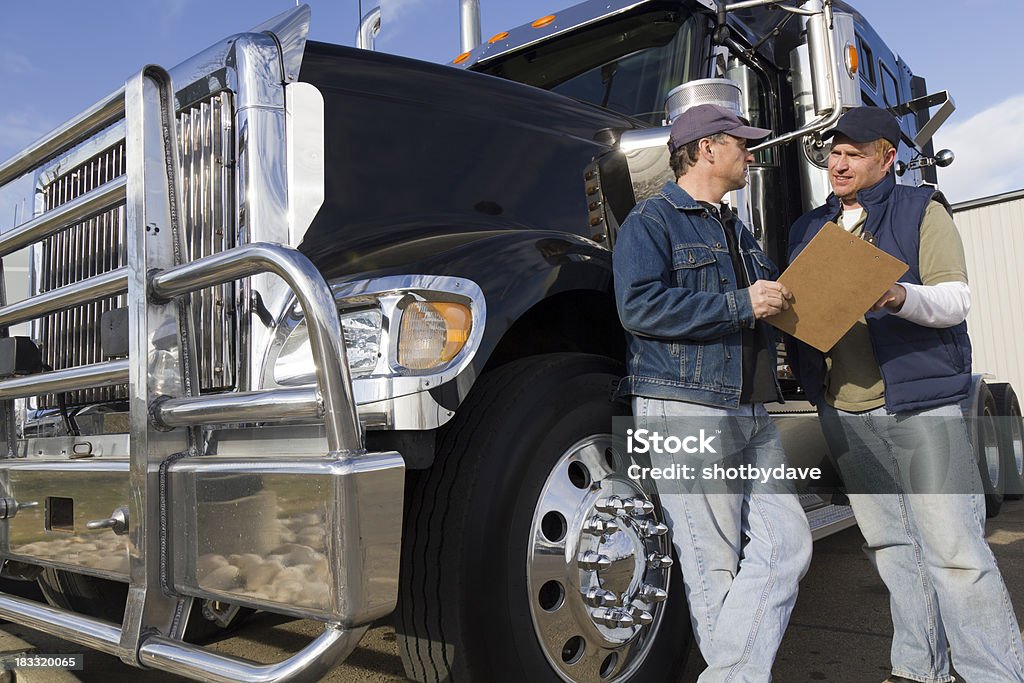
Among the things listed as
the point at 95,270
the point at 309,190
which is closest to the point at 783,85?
the point at 309,190

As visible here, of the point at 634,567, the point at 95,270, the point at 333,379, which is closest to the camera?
the point at 333,379

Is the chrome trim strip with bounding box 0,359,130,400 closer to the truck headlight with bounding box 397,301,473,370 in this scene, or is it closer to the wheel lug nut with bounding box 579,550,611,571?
the truck headlight with bounding box 397,301,473,370

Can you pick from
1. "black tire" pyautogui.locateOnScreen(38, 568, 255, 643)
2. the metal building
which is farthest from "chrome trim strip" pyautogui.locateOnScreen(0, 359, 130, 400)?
the metal building

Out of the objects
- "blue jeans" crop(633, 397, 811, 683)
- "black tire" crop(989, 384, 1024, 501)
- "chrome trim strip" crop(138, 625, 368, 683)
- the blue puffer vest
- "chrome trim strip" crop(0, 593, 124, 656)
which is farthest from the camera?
"black tire" crop(989, 384, 1024, 501)

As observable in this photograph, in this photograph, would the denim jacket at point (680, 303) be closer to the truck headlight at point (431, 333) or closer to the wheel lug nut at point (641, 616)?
the truck headlight at point (431, 333)

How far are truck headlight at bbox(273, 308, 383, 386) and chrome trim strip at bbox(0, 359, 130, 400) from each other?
368mm

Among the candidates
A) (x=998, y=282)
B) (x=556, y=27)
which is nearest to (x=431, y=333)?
(x=556, y=27)

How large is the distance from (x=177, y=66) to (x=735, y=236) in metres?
1.72

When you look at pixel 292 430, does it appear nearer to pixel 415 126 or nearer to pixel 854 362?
pixel 415 126

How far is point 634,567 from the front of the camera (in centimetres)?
253

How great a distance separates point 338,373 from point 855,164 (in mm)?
1729

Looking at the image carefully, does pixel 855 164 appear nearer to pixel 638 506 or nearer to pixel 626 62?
pixel 638 506

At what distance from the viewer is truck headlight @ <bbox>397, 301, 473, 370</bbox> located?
2121 mm

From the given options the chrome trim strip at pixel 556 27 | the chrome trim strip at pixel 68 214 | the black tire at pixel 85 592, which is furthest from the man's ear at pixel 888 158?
the black tire at pixel 85 592
